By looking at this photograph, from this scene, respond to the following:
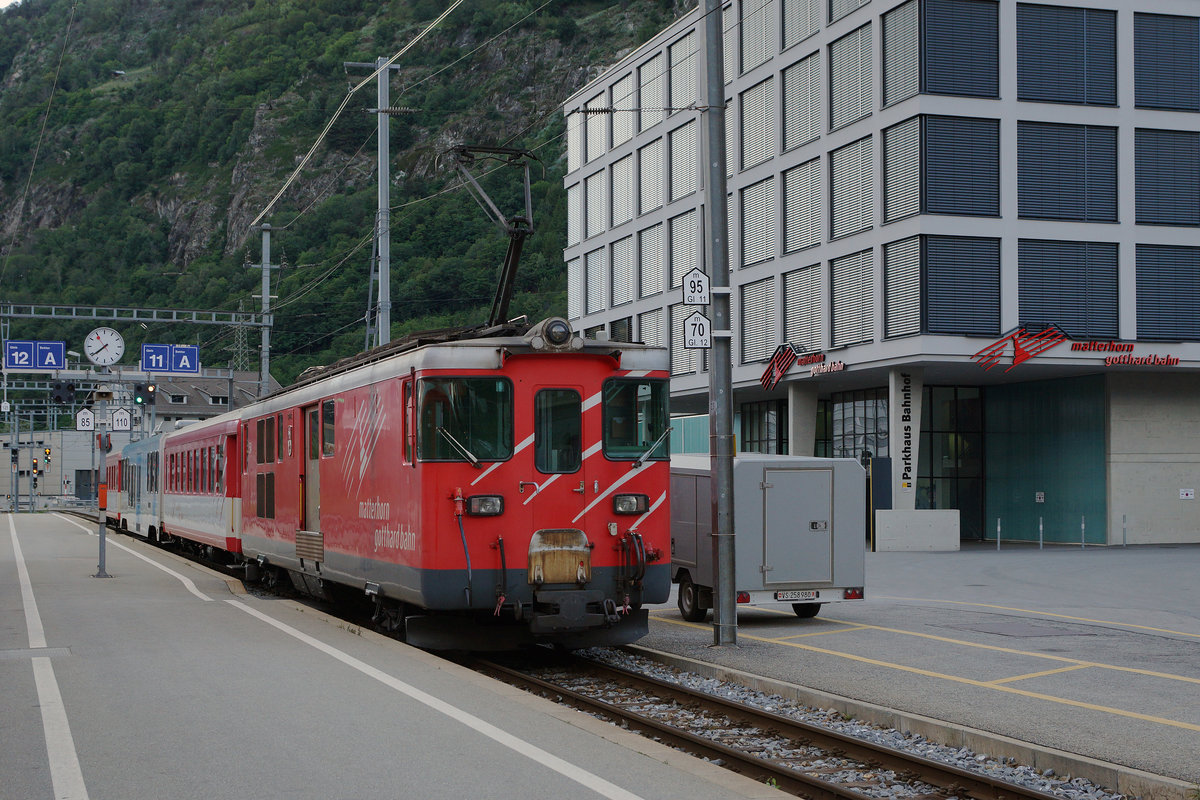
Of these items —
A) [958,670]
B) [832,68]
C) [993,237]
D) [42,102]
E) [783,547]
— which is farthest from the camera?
[42,102]

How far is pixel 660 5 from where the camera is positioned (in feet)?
402

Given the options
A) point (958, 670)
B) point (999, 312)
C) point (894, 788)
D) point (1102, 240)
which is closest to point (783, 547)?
point (958, 670)

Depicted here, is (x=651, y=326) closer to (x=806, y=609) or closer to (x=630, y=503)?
(x=806, y=609)

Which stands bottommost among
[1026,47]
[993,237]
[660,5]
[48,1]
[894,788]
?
[894,788]

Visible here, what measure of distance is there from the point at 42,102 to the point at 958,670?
5354 inches

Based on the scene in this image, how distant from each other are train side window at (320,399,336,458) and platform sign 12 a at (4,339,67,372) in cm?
3082

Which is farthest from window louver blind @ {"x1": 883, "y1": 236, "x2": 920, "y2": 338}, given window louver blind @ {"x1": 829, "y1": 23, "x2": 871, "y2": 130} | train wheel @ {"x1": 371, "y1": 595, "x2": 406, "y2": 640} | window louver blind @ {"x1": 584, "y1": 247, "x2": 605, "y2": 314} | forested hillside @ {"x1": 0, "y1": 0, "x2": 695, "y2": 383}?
forested hillside @ {"x1": 0, "y1": 0, "x2": 695, "y2": 383}

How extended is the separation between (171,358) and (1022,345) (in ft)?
89.0

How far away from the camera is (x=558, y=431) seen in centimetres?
1259

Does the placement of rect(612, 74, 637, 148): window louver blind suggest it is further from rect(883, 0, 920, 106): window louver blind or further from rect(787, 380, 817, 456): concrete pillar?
rect(883, 0, 920, 106): window louver blind

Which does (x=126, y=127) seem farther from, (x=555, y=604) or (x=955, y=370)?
(x=555, y=604)

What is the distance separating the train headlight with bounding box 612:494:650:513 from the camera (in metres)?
12.6

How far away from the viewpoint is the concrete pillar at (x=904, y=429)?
37806mm

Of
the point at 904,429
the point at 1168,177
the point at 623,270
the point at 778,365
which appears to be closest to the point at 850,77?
the point at 778,365
